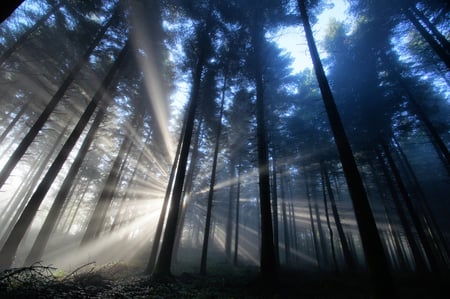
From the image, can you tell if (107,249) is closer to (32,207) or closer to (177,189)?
(32,207)

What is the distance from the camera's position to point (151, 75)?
1440 centimetres

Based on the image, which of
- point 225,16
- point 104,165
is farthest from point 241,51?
point 104,165

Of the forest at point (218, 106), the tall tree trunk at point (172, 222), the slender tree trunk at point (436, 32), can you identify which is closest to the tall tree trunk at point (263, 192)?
the forest at point (218, 106)

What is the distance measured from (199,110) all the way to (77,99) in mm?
10698

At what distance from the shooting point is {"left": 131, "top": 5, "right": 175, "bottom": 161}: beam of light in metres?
11.9

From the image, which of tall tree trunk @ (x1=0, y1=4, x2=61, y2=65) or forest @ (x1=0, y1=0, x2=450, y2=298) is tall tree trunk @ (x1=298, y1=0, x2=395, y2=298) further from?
tall tree trunk @ (x1=0, y1=4, x2=61, y2=65)

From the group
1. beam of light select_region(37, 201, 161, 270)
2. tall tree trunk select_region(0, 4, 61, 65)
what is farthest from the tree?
tall tree trunk select_region(0, 4, 61, 65)

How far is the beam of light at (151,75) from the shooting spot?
1194 cm

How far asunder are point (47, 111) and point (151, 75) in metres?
6.80

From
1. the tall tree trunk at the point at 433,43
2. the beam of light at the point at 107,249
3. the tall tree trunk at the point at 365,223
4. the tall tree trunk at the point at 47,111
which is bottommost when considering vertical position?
the beam of light at the point at 107,249

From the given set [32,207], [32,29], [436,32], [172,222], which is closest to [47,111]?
[32,207]

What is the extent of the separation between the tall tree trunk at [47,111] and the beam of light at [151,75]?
153 cm

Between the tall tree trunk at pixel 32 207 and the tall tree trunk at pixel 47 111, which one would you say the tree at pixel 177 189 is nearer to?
the tall tree trunk at pixel 32 207

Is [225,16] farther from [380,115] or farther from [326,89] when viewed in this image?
[380,115]
